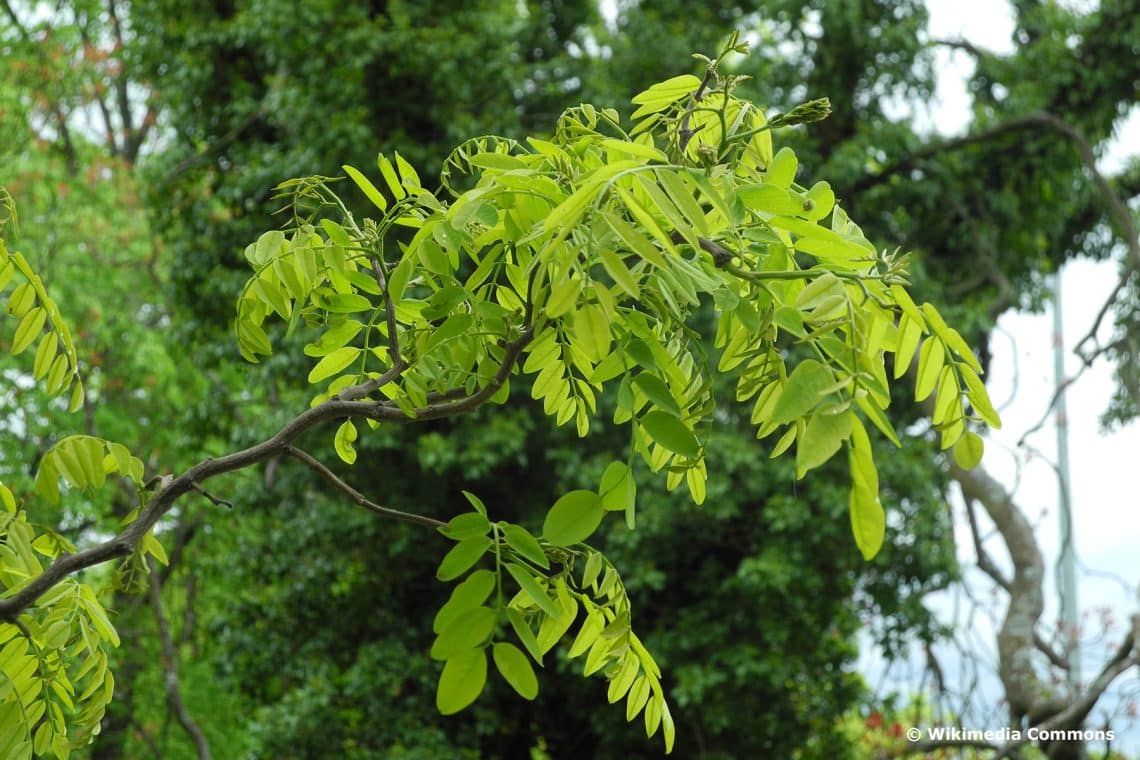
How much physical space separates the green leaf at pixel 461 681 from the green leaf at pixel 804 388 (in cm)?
32

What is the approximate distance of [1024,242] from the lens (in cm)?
647

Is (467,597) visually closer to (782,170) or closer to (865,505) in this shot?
(865,505)

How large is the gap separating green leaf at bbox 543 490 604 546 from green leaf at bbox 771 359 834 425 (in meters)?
0.27

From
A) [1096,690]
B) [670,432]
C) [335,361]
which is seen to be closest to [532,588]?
[670,432]

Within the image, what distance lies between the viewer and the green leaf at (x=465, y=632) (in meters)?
0.96

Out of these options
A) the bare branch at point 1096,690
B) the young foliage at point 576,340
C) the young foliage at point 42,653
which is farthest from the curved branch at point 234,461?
the bare branch at point 1096,690

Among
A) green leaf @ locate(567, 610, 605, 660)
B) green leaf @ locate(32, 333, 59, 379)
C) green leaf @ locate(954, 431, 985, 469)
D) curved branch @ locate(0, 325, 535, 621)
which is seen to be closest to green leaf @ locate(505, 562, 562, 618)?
curved branch @ locate(0, 325, 535, 621)

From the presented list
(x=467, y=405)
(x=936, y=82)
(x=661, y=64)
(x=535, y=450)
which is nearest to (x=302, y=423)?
(x=467, y=405)

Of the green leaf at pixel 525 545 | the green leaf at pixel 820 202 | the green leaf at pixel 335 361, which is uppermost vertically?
the green leaf at pixel 820 202

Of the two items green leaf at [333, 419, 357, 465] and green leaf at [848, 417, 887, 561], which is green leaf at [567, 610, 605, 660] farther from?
green leaf at [848, 417, 887, 561]

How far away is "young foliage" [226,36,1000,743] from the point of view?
89 centimetres

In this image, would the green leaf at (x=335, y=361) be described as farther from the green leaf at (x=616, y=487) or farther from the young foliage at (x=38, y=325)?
the green leaf at (x=616, y=487)

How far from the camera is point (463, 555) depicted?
1058 millimetres

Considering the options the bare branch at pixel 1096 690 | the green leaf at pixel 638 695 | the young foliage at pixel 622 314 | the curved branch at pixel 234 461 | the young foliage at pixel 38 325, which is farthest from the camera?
the bare branch at pixel 1096 690
